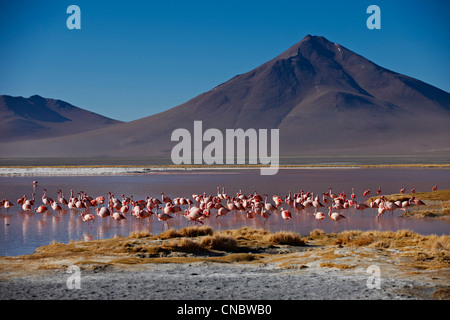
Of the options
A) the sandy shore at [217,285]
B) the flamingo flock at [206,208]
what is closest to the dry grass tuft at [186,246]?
the sandy shore at [217,285]

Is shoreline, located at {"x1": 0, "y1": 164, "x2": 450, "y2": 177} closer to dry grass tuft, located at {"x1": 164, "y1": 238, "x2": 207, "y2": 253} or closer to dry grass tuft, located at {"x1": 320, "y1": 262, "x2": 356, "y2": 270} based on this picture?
dry grass tuft, located at {"x1": 164, "y1": 238, "x2": 207, "y2": 253}

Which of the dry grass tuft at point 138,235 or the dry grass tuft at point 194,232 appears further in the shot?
the dry grass tuft at point 194,232

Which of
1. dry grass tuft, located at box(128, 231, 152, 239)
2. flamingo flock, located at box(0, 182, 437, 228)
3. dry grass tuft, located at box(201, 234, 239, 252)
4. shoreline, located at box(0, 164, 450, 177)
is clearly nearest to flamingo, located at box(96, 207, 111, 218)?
flamingo flock, located at box(0, 182, 437, 228)

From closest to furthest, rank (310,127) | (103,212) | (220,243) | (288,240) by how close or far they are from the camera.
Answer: (220,243) < (288,240) < (103,212) < (310,127)

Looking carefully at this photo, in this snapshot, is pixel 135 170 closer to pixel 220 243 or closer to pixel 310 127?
pixel 220 243

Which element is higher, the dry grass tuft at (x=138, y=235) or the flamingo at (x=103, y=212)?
the flamingo at (x=103, y=212)

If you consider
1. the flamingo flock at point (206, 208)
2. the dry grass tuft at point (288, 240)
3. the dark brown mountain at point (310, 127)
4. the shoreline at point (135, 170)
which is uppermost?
the dark brown mountain at point (310, 127)

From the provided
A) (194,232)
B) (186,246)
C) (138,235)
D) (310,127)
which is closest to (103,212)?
(138,235)

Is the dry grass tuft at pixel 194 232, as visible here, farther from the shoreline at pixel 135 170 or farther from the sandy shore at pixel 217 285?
the shoreline at pixel 135 170

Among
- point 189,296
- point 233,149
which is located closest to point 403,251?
point 189,296

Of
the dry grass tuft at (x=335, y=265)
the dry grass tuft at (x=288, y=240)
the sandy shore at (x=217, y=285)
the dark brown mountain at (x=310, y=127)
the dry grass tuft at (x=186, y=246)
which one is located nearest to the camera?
the sandy shore at (x=217, y=285)

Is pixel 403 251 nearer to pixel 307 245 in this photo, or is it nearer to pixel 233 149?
pixel 307 245

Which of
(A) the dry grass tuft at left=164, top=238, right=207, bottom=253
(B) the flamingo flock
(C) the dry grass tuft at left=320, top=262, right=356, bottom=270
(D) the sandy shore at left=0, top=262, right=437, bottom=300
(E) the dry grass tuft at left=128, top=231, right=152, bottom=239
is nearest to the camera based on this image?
(D) the sandy shore at left=0, top=262, right=437, bottom=300

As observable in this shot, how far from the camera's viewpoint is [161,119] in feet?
636
